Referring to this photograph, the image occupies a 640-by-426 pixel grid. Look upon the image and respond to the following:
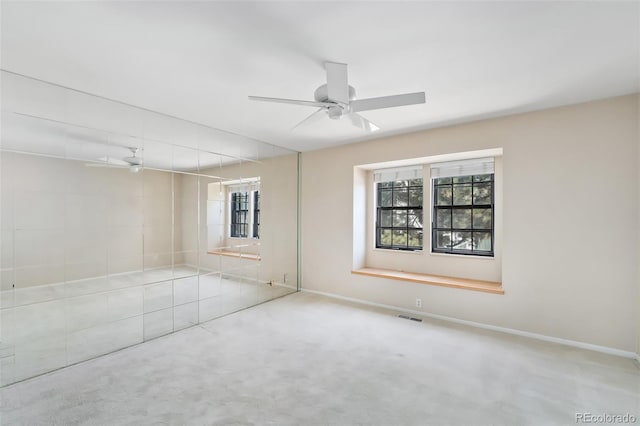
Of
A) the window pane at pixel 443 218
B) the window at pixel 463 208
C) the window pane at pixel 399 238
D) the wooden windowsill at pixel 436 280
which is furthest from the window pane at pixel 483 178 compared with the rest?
the wooden windowsill at pixel 436 280

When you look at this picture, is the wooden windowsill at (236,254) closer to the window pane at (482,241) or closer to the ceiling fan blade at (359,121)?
the ceiling fan blade at (359,121)

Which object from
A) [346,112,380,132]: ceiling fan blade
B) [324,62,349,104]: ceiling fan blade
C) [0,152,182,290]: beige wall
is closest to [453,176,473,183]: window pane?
[346,112,380,132]: ceiling fan blade

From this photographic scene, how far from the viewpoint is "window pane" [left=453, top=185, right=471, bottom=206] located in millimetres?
4375

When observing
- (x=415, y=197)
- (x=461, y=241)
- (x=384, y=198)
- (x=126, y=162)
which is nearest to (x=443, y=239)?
(x=461, y=241)

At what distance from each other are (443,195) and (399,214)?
2.55ft

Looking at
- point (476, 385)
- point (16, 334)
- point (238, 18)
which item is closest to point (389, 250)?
point (476, 385)

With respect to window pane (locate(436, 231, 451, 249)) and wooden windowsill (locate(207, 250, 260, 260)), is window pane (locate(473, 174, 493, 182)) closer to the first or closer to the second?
window pane (locate(436, 231, 451, 249))

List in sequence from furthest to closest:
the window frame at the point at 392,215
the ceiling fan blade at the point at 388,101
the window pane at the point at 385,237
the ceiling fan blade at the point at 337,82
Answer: the window pane at the point at 385,237, the window frame at the point at 392,215, the ceiling fan blade at the point at 388,101, the ceiling fan blade at the point at 337,82

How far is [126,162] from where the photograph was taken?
3.15m

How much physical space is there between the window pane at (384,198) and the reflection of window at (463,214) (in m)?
0.80

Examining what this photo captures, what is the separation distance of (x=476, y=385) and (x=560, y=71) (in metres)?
2.77

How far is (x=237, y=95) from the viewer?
9.82 feet

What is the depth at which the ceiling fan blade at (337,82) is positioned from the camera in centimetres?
214

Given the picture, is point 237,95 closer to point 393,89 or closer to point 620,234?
point 393,89
